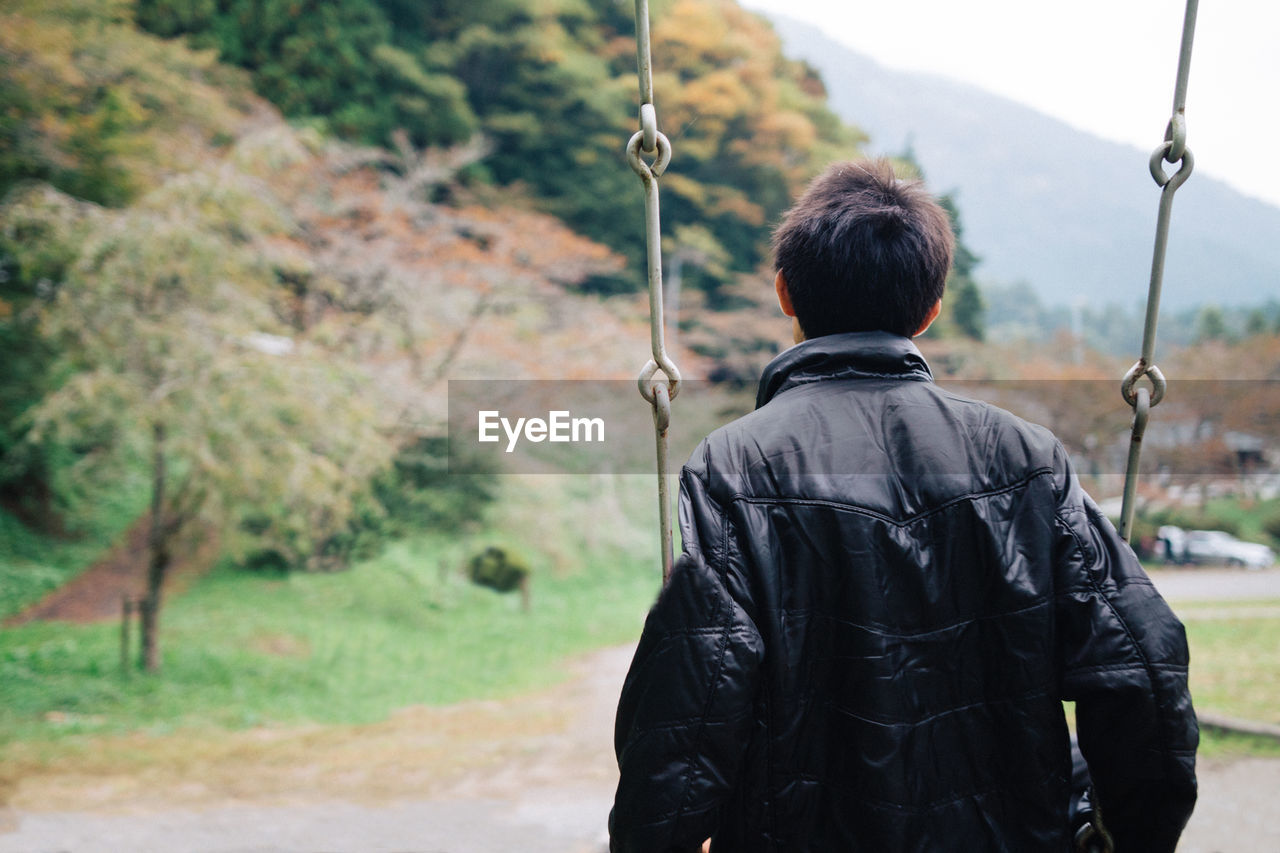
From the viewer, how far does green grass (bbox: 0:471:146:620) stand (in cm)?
526

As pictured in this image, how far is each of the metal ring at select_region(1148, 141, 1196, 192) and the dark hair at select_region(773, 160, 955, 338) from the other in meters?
0.38

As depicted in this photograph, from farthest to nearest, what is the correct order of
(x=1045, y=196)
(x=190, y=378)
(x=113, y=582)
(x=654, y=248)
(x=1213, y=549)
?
(x=1045, y=196)
(x=1213, y=549)
(x=113, y=582)
(x=190, y=378)
(x=654, y=248)

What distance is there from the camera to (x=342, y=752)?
389 cm

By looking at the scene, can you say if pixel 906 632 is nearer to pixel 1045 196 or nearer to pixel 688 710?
pixel 688 710

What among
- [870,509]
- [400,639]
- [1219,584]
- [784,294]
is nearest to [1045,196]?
[1219,584]

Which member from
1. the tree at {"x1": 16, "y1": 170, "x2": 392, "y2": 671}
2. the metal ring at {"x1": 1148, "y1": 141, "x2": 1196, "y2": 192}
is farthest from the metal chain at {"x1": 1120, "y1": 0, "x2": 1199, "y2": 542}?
the tree at {"x1": 16, "y1": 170, "x2": 392, "y2": 671}

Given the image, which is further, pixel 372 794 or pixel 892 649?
pixel 372 794

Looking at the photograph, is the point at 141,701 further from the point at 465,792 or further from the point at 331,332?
the point at 331,332

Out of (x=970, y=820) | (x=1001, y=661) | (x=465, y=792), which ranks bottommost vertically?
(x=465, y=792)

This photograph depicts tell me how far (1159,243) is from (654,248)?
61cm

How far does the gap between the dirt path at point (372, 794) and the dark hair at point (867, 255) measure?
261 centimetres

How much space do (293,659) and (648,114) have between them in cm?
482

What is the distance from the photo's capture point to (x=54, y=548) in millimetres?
5758

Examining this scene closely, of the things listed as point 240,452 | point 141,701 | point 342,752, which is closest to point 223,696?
point 141,701
